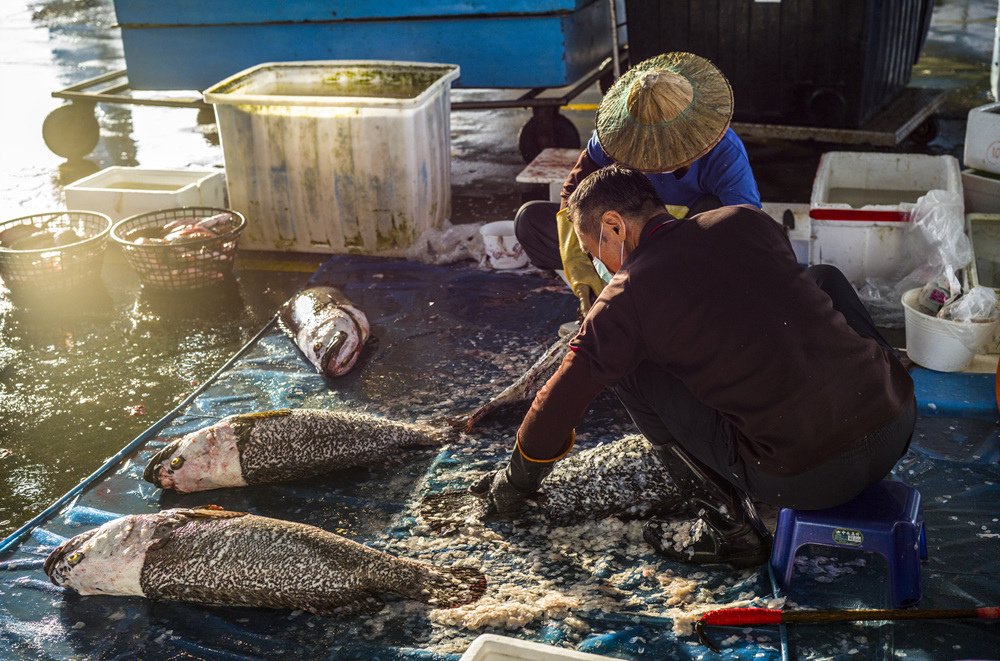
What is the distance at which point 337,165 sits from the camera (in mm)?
5883

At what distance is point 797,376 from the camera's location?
2.53 meters

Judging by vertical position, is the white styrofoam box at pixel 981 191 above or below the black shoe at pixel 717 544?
above

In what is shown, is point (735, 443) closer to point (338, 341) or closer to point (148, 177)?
point (338, 341)

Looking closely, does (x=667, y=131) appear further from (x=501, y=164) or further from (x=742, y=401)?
(x=501, y=164)

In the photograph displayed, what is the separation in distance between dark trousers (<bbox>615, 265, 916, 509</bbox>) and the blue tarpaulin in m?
0.39

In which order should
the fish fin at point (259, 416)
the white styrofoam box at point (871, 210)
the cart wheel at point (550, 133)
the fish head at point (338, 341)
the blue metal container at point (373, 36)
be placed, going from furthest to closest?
the cart wheel at point (550, 133) < the blue metal container at point (373, 36) < the white styrofoam box at point (871, 210) < the fish head at point (338, 341) < the fish fin at point (259, 416)

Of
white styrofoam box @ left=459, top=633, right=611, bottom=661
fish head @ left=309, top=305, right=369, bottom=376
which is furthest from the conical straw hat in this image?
white styrofoam box @ left=459, top=633, right=611, bottom=661

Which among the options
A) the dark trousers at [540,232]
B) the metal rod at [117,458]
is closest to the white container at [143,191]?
the metal rod at [117,458]

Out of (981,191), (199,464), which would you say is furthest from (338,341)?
(981,191)

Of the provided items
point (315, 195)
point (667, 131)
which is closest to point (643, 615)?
point (667, 131)

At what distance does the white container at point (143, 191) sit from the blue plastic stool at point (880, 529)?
4.52m

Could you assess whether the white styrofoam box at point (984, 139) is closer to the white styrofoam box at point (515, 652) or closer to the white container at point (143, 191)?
the white styrofoam box at point (515, 652)

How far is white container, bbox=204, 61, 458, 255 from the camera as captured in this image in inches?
226

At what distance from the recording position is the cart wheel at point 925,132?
7.54 meters
